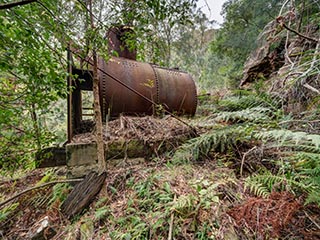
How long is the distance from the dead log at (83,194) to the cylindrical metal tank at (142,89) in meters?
1.04

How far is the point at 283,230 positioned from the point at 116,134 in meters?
1.71

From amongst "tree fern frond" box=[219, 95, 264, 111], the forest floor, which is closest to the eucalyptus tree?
the forest floor

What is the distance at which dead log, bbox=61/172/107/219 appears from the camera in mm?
1562

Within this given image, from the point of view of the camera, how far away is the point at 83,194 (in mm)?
1591

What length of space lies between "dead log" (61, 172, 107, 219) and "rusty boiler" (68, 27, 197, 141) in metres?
0.65

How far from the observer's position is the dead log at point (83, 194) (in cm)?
156

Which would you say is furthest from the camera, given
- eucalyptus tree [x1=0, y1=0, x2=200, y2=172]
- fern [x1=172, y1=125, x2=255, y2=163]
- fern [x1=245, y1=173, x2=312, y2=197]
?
fern [x1=172, y1=125, x2=255, y2=163]

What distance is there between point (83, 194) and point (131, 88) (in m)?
1.48

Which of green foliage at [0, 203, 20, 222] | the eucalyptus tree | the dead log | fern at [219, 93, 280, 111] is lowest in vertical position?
green foliage at [0, 203, 20, 222]

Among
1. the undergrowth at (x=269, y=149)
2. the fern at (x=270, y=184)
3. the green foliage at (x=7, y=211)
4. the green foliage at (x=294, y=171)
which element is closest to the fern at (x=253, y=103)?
the undergrowth at (x=269, y=149)

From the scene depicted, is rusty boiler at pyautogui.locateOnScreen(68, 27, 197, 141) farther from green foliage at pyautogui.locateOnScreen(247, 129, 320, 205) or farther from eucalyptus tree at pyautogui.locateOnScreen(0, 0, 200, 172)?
green foliage at pyautogui.locateOnScreen(247, 129, 320, 205)

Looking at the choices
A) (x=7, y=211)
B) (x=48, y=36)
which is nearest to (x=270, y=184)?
(x=48, y=36)

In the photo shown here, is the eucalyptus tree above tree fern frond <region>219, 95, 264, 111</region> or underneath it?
above

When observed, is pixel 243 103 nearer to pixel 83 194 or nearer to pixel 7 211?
pixel 83 194
